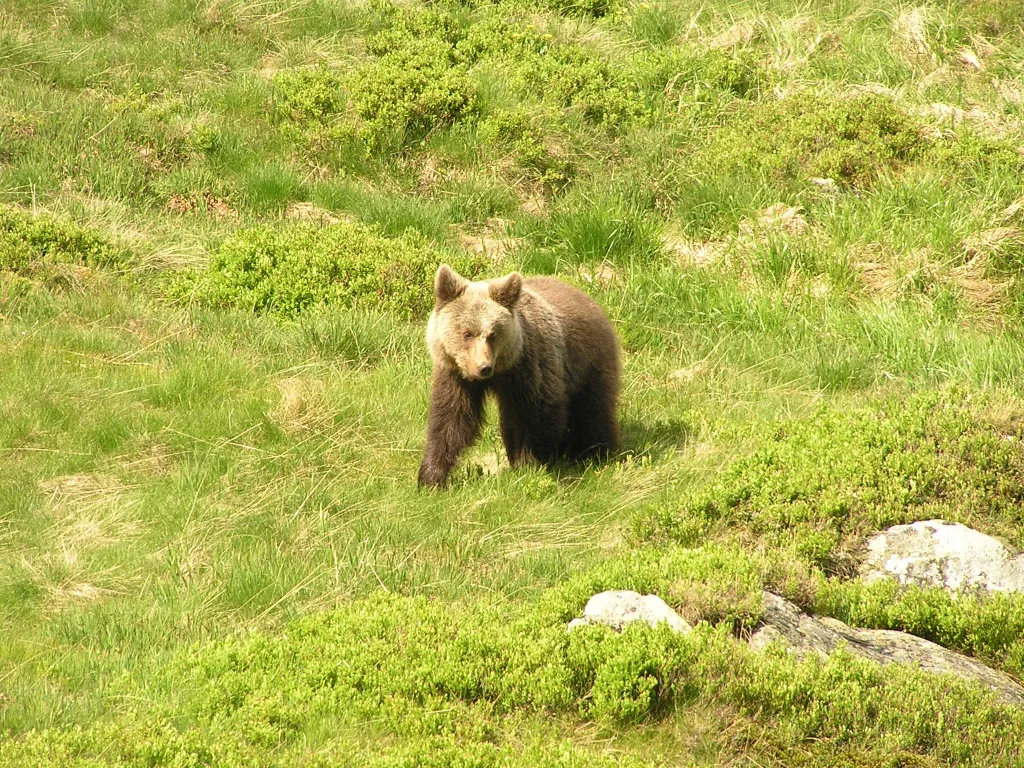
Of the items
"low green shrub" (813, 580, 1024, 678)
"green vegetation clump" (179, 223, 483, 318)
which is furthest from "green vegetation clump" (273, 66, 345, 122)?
"low green shrub" (813, 580, 1024, 678)

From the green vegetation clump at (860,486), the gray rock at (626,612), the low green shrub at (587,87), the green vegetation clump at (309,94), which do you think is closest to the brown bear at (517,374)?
the green vegetation clump at (860,486)

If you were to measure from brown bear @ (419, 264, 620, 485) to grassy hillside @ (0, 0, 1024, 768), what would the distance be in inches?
11.3

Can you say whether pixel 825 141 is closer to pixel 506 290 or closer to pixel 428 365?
pixel 428 365

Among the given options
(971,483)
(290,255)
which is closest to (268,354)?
(290,255)

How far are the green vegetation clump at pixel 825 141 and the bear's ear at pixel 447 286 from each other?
16.6ft

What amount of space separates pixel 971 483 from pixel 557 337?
2543 millimetres

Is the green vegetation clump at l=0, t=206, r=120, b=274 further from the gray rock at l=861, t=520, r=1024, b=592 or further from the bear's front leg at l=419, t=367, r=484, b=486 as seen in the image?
the gray rock at l=861, t=520, r=1024, b=592

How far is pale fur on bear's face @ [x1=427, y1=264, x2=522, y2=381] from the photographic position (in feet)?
21.4

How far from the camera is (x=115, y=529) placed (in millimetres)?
5988

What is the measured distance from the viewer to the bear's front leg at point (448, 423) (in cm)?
673

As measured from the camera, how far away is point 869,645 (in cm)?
520

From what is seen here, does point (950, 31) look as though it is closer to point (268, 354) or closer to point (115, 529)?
point (268, 354)

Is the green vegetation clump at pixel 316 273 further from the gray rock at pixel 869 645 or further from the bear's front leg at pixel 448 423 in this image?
the gray rock at pixel 869 645

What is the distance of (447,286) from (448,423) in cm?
82
